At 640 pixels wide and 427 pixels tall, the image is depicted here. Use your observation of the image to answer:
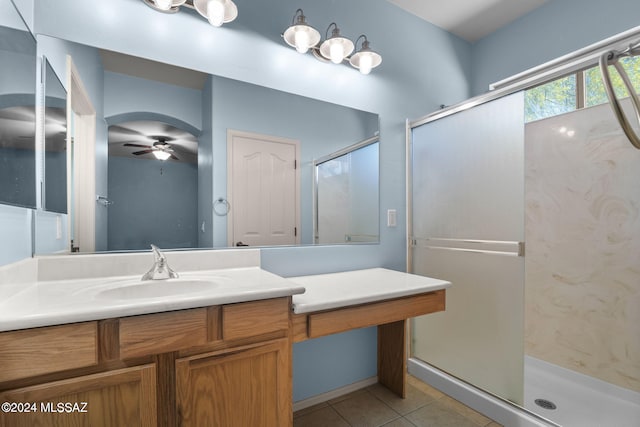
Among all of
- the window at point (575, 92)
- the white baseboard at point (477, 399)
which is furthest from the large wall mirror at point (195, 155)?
the window at point (575, 92)

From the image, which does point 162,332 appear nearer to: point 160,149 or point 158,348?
point 158,348

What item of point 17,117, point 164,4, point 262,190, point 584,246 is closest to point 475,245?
point 584,246

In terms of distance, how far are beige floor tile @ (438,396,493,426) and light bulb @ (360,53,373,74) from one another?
2.07m

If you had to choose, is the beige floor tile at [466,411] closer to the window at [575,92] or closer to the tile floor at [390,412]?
the tile floor at [390,412]

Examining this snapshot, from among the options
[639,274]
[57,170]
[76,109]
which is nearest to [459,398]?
[639,274]

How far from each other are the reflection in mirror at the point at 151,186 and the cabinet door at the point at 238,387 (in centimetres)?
65

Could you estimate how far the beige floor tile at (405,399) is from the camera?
1766mm

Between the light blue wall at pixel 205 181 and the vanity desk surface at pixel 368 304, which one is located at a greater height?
the light blue wall at pixel 205 181

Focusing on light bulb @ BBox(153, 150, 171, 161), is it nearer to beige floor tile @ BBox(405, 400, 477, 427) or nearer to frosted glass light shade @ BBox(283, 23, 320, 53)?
frosted glass light shade @ BBox(283, 23, 320, 53)

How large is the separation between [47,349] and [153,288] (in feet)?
1.42

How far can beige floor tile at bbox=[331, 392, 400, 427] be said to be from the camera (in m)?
1.64

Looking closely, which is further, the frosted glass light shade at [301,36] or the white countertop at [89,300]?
the frosted glass light shade at [301,36]

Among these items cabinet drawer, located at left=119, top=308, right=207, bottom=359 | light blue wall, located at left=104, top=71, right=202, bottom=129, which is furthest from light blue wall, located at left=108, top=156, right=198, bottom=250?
cabinet drawer, located at left=119, top=308, right=207, bottom=359

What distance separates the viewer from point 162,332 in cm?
87
